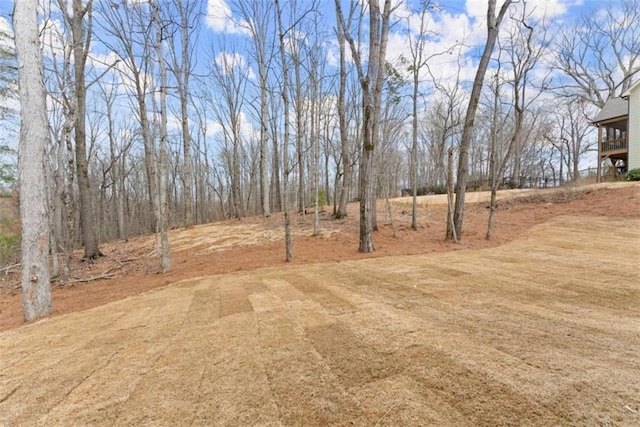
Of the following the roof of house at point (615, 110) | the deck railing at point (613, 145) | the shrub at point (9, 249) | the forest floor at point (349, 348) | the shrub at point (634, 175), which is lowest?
the shrub at point (9, 249)

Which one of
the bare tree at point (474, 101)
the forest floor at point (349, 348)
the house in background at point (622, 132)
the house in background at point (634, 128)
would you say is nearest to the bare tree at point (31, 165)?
the forest floor at point (349, 348)

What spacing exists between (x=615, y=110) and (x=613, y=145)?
234cm

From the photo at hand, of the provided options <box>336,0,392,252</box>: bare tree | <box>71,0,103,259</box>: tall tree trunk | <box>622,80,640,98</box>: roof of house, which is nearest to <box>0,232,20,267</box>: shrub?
<box>71,0,103,259</box>: tall tree trunk

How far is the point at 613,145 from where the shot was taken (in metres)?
18.6

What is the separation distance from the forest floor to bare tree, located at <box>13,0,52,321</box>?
0.50m

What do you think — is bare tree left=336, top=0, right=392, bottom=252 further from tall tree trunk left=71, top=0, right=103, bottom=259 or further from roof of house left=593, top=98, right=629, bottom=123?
roof of house left=593, top=98, right=629, bottom=123

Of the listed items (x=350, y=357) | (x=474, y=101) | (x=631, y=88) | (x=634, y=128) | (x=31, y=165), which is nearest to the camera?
(x=350, y=357)

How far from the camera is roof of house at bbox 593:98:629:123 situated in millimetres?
18062

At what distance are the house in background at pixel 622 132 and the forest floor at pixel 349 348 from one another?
56.1ft

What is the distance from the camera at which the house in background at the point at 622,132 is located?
16.4 metres

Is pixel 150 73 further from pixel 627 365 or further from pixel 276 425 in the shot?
pixel 627 365

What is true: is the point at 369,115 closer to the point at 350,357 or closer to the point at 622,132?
the point at 350,357

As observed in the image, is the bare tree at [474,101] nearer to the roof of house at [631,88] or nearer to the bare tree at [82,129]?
the bare tree at [82,129]

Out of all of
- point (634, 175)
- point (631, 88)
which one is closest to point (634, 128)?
point (631, 88)
